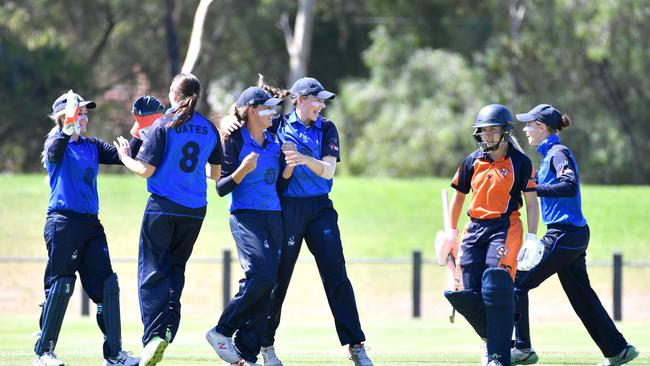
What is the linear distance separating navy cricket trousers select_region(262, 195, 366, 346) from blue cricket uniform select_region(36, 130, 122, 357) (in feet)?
4.54

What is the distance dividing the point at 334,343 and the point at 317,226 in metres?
3.64

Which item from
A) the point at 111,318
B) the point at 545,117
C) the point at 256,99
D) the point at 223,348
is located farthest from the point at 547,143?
the point at 111,318

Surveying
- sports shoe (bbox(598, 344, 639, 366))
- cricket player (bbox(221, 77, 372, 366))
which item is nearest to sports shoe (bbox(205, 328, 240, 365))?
cricket player (bbox(221, 77, 372, 366))

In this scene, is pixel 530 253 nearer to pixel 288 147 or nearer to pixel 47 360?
pixel 288 147

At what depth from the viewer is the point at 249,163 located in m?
8.55

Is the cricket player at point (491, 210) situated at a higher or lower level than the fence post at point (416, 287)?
higher

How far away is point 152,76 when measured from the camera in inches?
1503

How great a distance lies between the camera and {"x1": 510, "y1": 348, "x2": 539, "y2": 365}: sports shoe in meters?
9.52

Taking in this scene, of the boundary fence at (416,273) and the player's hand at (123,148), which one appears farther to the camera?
the boundary fence at (416,273)

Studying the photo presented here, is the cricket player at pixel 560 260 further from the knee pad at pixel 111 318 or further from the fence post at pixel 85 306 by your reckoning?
the fence post at pixel 85 306

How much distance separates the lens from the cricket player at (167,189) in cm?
841

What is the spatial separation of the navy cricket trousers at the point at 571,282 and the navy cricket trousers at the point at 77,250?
3.29 metres

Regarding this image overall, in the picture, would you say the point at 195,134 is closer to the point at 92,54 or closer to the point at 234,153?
the point at 234,153

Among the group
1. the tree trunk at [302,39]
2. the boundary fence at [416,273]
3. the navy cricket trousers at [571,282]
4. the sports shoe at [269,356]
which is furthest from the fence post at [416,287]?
the tree trunk at [302,39]
